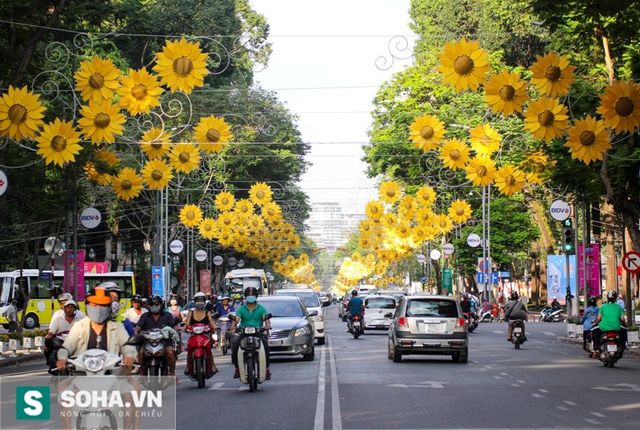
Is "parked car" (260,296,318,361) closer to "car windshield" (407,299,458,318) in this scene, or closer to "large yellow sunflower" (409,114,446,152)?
"car windshield" (407,299,458,318)

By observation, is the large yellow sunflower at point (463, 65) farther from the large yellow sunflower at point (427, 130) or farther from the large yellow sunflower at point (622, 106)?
the large yellow sunflower at point (427, 130)

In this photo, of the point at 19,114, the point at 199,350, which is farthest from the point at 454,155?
the point at 19,114

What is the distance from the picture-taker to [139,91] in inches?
695

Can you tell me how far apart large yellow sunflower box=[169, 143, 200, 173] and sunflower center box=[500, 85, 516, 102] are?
6.53 meters

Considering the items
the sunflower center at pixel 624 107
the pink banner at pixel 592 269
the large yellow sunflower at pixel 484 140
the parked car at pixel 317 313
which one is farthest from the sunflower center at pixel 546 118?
the pink banner at pixel 592 269

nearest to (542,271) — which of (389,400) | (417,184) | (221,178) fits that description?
(417,184)

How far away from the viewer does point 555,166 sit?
1220 inches

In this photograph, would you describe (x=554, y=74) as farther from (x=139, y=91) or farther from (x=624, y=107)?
(x=139, y=91)

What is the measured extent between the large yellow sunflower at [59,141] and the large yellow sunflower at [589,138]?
26.8 ft

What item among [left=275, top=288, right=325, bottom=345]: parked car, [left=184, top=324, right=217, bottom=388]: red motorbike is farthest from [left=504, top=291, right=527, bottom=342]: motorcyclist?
[left=184, top=324, right=217, bottom=388]: red motorbike

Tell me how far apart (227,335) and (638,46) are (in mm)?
14279

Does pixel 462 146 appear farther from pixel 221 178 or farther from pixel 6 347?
pixel 221 178

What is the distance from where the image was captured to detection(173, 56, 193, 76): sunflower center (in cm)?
1694

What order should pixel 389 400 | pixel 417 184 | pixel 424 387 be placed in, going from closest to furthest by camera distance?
pixel 389 400 < pixel 424 387 < pixel 417 184
